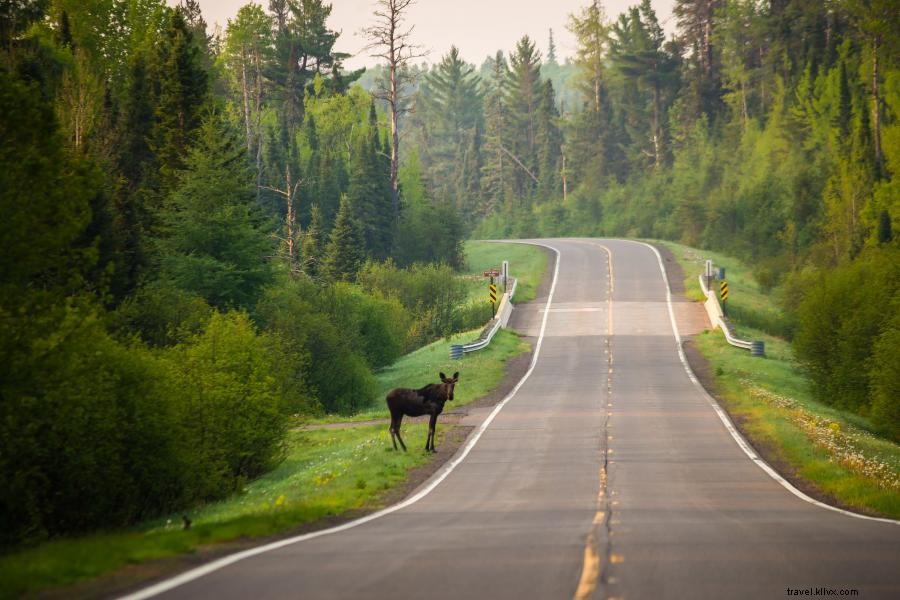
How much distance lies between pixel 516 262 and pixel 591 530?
7627 centimetres

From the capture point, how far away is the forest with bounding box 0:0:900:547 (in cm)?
2306

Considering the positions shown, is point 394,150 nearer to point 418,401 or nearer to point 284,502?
point 418,401

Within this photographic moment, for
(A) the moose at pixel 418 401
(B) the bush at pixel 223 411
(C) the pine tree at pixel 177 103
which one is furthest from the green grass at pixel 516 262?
(A) the moose at pixel 418 401

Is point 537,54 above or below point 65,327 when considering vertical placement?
above

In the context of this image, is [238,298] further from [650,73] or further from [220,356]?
[650,73]

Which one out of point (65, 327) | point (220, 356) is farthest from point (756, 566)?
point (220, 356)

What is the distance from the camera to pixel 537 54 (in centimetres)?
15788

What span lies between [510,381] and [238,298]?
11.8 meters

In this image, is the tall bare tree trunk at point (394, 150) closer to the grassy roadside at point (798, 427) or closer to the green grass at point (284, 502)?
the grassy roadside at point (798, 427)

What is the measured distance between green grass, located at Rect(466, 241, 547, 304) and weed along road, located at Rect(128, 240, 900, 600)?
116 ft

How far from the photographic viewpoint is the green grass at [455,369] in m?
40.8

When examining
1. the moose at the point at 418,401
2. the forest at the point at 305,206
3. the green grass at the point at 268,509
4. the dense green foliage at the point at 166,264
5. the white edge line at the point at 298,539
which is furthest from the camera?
the moose at the point at 418,401

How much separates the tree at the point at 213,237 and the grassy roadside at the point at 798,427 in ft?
64.6

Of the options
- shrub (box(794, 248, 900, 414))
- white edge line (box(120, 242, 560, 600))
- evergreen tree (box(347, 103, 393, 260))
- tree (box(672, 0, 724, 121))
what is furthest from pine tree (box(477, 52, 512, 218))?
white edge line (box(120, 242, 560, 600))
